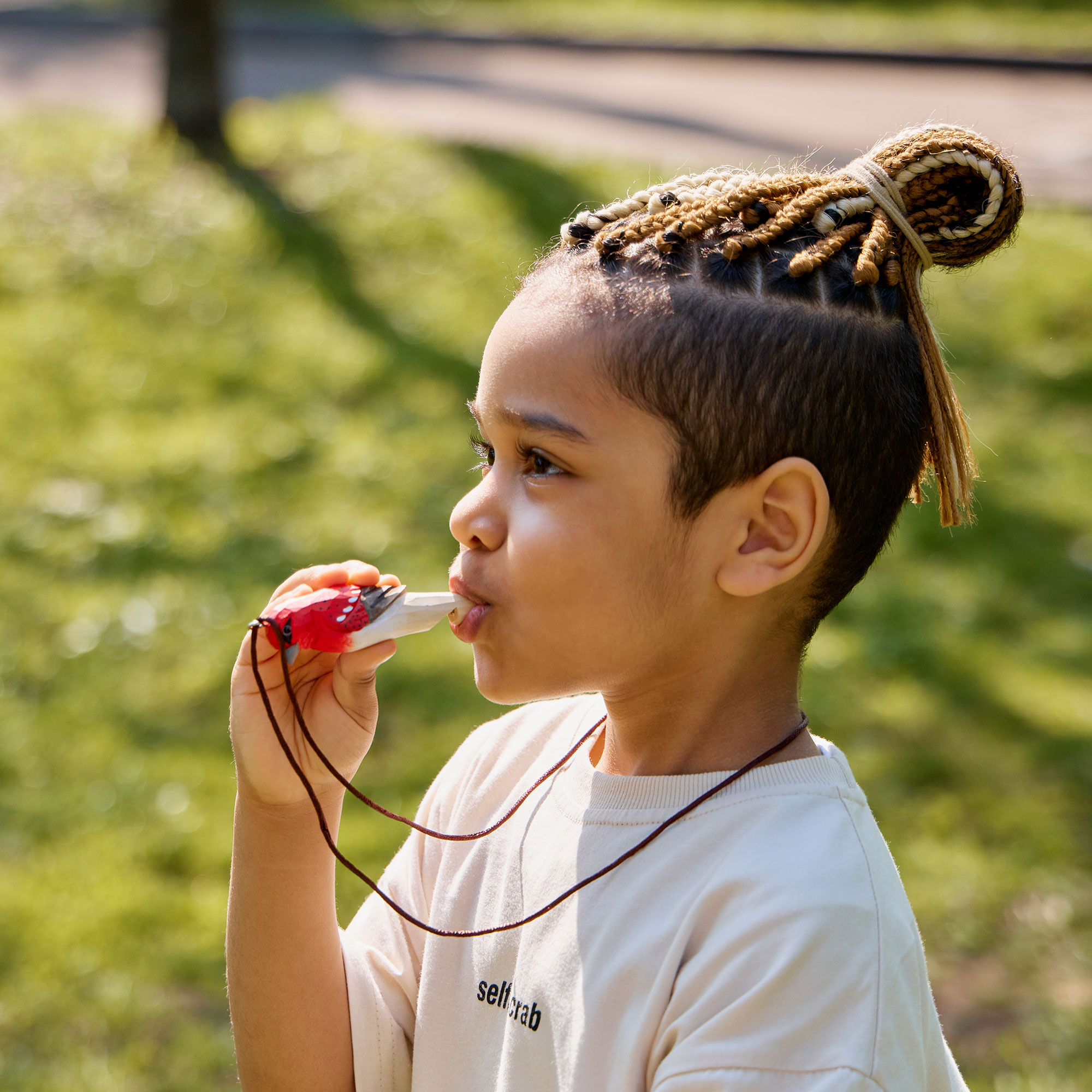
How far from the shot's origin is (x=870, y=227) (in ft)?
5.42

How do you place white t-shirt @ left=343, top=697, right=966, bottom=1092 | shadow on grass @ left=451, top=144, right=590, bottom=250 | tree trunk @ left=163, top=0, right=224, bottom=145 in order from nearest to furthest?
white t-shirt @ left=343, top=697, right=966, bottom=1092, shadow on grass @ left=451, top=144, right=590, bottom=250, tree trunk @ left=163, top=0, right=224, bottom=145

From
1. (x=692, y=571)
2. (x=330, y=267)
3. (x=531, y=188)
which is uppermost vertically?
(x=692, y=571)

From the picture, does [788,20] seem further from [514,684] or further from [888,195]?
[514,684]

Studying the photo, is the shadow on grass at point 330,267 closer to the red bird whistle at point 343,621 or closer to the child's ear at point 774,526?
the red bird whistle at point 343,621

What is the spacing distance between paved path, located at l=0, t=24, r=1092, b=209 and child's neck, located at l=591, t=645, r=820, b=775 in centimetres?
674

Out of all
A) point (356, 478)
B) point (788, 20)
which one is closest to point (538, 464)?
point (356, 478)

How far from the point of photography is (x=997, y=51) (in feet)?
38.3

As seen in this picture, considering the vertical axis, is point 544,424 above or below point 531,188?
above

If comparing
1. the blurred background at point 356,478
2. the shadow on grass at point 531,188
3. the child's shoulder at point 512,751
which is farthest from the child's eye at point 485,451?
the shadow on grass at point 531,188

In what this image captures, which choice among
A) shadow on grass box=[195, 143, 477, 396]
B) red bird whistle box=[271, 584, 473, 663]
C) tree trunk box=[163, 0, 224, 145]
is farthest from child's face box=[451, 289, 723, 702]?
tree trunk box=[163, 0, 224, 145]

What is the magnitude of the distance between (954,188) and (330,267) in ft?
20.3

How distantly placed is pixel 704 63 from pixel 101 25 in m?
6.66

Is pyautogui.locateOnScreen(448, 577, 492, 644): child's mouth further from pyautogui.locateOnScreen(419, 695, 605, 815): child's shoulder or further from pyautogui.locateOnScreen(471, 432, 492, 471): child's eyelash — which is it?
pyautogui.locateOnScreen(419, 695, 605, 815): child's shoulder

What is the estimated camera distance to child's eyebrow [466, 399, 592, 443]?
1.55 meters
